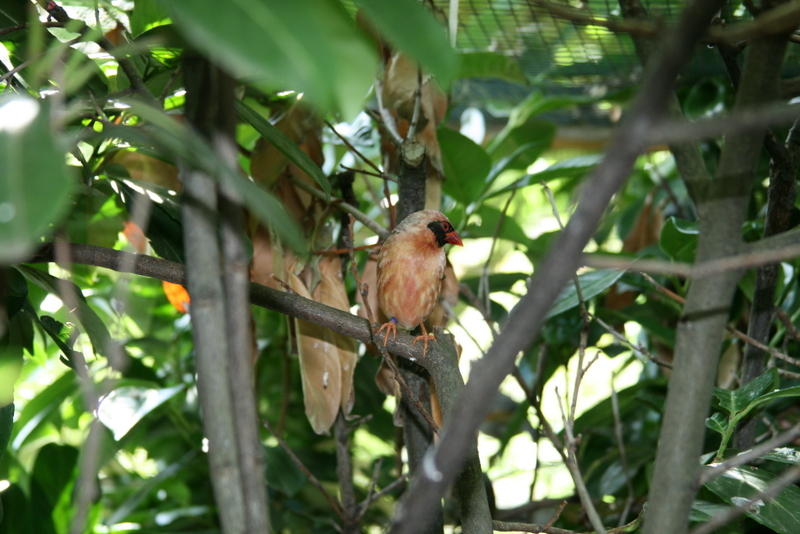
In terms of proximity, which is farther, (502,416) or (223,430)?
(502,416)

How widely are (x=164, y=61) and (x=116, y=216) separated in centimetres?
54

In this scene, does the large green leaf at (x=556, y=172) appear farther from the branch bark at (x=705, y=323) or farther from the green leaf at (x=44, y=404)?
the green leaf at (x=44, y=404)

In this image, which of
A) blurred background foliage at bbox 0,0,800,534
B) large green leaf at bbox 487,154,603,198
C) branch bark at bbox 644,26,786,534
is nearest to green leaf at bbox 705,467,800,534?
blurred background foliage at bbox 0,0,800,534

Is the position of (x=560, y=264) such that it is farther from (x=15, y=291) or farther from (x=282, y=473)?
(x=282, y=473)

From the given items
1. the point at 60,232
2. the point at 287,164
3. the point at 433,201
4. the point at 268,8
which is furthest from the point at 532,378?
the point at 268,8

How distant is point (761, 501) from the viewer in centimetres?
96

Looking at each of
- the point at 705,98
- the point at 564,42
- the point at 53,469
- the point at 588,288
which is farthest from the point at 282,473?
the point at 705,98

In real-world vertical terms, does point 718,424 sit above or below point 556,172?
below

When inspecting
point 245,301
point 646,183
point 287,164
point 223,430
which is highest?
point 646,183

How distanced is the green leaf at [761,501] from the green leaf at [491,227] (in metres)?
1.05

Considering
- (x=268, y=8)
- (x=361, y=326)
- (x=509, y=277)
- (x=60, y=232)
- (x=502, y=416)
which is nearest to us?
(x=268, y=8)

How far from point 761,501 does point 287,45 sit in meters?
0.95

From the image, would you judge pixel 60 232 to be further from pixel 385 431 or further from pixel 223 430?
pixel 385 431

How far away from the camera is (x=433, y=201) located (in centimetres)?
157
